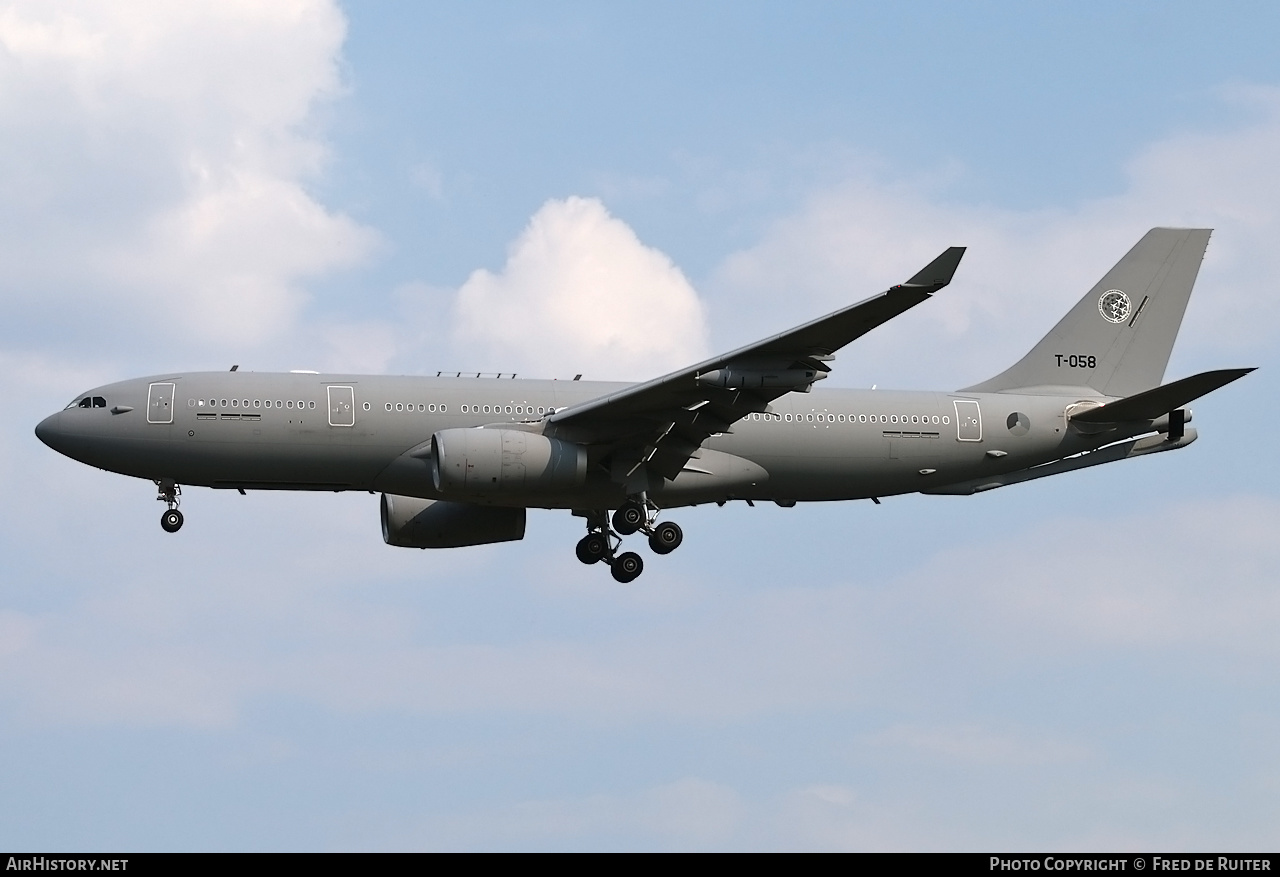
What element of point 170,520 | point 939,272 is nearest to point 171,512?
point 170,520

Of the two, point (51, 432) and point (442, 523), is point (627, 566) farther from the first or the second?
point (51, 432)

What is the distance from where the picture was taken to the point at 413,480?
39188 millimetres

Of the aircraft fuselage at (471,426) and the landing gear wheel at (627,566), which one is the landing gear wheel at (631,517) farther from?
the landing gear wheel at (627,566)

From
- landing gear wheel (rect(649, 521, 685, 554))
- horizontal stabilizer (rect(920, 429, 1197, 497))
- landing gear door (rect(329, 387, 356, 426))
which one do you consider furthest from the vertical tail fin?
landing gear door (rect(329, 387, 356, 426))

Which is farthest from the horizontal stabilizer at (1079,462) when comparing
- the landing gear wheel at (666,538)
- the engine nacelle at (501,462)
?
the engine nacelle at (501,462)

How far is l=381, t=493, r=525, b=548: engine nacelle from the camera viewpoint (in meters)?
43.9

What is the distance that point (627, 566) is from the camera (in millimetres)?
42281

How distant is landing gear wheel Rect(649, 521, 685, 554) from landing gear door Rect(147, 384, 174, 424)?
450 inches

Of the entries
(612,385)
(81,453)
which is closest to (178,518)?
(81,453)

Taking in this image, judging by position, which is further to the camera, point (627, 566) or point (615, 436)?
point (627, 566)

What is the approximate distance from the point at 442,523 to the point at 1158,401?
58.4 ft

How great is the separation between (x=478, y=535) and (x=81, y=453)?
1012 cm

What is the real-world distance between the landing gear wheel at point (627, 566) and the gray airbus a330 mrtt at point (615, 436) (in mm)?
34
